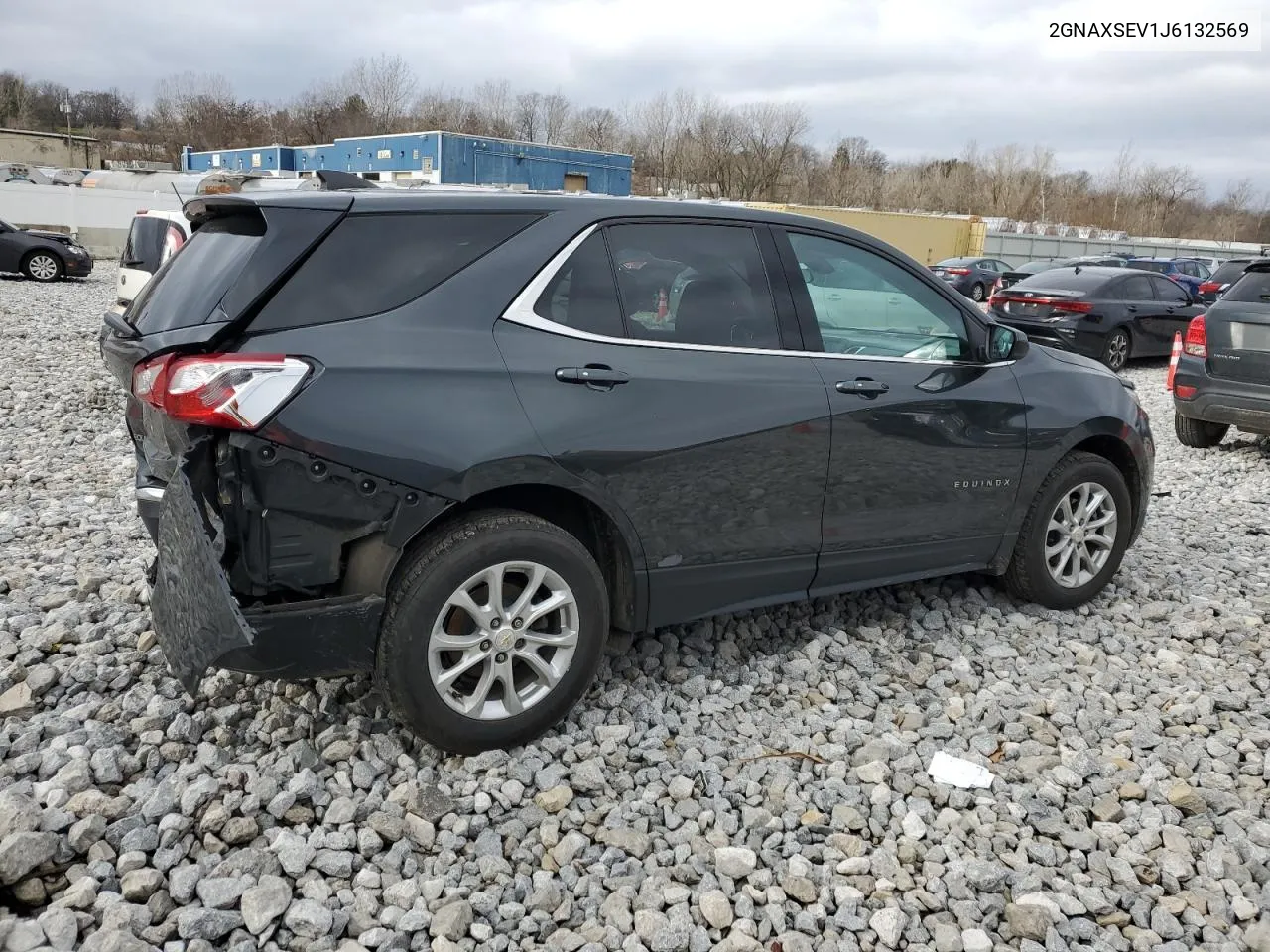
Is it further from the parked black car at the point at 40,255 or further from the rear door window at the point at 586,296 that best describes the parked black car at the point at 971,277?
the rear door window at the point at 586,296

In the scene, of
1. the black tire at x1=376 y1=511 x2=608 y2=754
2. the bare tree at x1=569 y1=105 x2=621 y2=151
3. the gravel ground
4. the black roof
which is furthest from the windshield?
the bare tree at x1=569 y1=105 x2=621 y2=151

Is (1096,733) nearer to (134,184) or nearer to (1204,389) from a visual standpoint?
(1204,389)

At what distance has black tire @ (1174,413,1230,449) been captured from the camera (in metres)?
9.24

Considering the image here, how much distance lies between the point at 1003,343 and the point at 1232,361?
5.16m

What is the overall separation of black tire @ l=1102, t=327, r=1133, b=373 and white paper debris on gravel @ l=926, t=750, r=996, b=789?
1235 centimetres

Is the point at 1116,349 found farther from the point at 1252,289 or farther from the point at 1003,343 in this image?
the point at 1003,343

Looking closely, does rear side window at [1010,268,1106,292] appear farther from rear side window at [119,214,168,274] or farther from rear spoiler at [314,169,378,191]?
rear spoiler at [314,169,378,191]

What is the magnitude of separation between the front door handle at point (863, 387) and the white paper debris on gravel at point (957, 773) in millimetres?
1355

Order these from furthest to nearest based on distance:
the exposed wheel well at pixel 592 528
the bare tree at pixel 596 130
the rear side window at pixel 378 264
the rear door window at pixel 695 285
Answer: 1. the bare tree at pixel 596 130
2. the rear door window at pixel 695 285
3. the exposed wheel well at pixel 592 528
4. the rear side window at pixel 378 264

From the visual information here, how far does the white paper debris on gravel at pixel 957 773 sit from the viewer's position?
3.38 m

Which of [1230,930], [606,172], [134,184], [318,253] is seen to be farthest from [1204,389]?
[606,172]

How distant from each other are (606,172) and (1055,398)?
5076 cm

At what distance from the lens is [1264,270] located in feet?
28.0

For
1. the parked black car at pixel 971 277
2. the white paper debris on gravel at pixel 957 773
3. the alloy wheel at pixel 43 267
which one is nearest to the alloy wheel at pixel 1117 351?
the white paper debris on gravel at pixel 957 773
